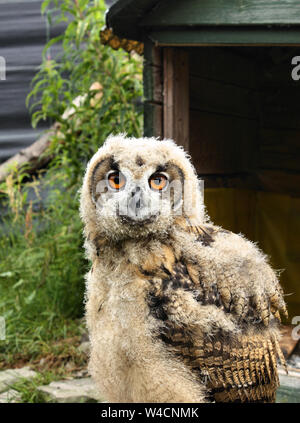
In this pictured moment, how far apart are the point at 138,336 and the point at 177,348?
152mm

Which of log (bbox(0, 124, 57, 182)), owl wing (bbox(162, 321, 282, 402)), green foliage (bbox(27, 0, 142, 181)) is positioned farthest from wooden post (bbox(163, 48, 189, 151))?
log (bbox(0, 124, 57, 182))

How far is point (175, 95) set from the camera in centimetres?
293

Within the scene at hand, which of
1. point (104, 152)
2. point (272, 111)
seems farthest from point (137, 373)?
point (272, 111)

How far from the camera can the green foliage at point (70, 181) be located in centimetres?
378

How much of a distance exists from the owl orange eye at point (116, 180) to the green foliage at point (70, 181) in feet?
6.31

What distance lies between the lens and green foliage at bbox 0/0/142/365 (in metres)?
3.78

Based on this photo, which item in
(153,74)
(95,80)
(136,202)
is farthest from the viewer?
(95,80)

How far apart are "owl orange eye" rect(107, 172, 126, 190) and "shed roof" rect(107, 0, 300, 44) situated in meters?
1.21

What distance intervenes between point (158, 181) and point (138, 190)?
11 cm

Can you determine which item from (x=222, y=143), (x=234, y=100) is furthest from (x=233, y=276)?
(x=234, y=100)

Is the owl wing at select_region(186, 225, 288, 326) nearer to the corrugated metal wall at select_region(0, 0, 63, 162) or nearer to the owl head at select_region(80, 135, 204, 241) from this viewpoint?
the owl head at select_region(80, 135, 204, 241)

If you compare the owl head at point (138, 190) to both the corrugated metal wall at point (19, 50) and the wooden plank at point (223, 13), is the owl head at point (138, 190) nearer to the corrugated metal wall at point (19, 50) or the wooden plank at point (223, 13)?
the wooden plank at point (223, 13)

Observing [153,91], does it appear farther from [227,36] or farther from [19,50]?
[19,50]
